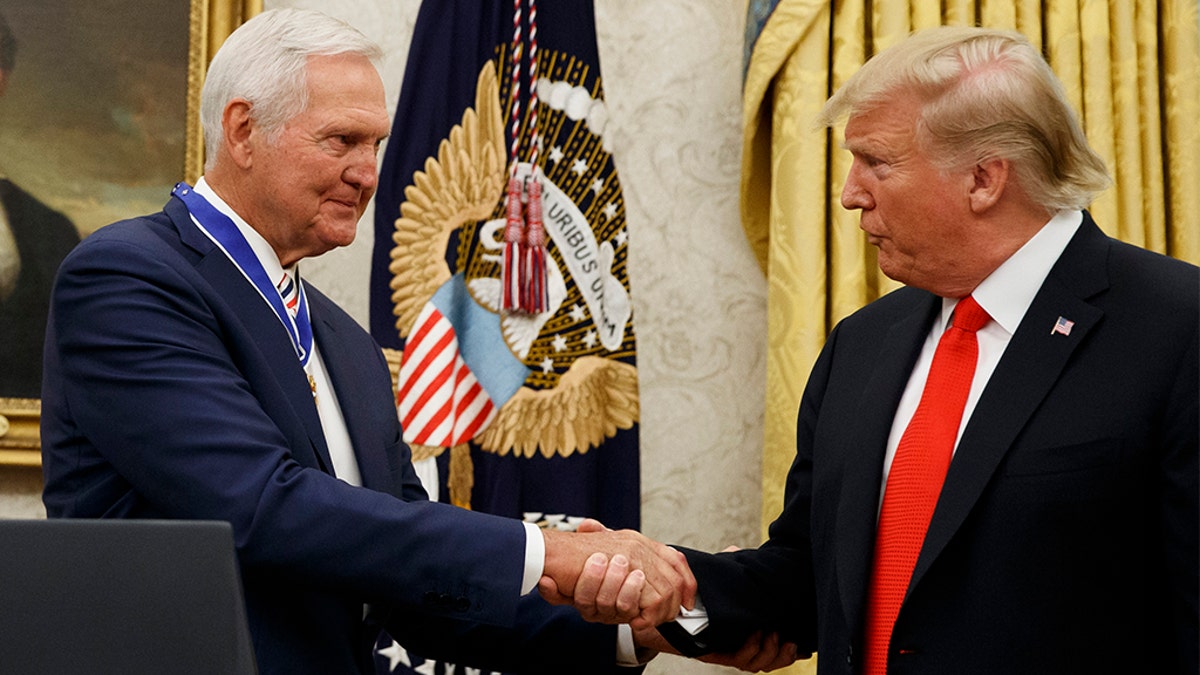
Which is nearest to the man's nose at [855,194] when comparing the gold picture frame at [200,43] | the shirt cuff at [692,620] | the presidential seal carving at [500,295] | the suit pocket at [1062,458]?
the suit pocket at [1062,458]

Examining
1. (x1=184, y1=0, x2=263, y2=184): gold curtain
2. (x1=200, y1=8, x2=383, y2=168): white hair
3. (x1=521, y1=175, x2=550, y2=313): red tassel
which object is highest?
(x1=184, y1=0, x2=263, y2=184): gold curtain

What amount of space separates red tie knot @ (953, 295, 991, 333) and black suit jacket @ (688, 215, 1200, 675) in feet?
0.41

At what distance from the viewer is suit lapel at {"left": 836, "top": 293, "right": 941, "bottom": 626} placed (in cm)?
208

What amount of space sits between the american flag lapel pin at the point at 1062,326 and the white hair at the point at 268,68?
4.60ft

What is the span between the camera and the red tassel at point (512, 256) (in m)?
3.51

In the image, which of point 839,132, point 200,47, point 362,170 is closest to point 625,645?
point 362,170

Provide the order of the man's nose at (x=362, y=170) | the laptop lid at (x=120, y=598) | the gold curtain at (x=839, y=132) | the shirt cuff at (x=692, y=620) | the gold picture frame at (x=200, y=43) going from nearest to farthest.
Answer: the laptop lid at (x=120, y=598) → the man's nose at (x=362, y=170) → the shirt cuff at (x=692, y=620) → the gold picture frame at (x=200, y=43) → the gold curtain at (x=839, y=132)

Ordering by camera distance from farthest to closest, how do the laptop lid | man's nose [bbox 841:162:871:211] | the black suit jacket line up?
man's nose [bbox 841:162:871:211], the black suit jacket, the laptop lid

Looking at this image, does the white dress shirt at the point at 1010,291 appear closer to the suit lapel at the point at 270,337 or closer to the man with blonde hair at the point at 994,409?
the man with blonde hair at the point at 994,409

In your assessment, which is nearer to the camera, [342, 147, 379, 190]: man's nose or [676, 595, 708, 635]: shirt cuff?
[342, 147, 379, 190]: man's nose

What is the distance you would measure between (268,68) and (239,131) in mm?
131

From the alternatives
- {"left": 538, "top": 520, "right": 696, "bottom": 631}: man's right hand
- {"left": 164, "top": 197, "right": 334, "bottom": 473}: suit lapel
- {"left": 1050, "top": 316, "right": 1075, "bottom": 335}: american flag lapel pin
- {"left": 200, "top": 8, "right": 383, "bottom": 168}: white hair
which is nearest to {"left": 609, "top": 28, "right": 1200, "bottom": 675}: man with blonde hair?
{"left": 1050, "top": 316, "right": 1075, "bottom": 335}: american flag lapel pin

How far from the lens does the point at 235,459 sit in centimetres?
198

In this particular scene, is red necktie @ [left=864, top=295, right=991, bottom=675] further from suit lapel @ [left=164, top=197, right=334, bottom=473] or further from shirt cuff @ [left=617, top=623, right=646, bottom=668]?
suit lapel @ [left=164, top=197, right=334, bottom=473]
